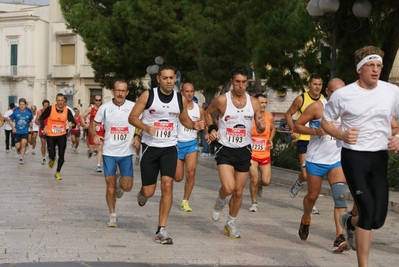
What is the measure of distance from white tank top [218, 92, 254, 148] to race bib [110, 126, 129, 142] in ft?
5.77

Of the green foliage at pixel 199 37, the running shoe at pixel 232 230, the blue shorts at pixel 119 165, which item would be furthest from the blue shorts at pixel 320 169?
the green foliage at pixel 199 37

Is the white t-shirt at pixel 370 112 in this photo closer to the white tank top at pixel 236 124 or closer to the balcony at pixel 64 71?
the white tank top at pixel 236 124

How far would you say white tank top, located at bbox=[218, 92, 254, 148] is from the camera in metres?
10.3

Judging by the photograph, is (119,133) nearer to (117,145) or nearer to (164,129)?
(117,145)

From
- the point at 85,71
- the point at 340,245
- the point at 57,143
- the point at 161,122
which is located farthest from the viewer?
the point at 85,71

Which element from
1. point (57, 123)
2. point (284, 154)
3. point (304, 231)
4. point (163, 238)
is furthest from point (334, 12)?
point (163, 238)

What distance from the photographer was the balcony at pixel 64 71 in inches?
2675

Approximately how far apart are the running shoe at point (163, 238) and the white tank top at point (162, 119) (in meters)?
1.00

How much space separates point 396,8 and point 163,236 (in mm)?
9322

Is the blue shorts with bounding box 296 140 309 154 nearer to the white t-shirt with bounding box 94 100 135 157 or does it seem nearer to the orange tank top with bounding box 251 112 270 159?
the orange tank top with bounding box 251 112 270 159

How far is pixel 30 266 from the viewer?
7.96 m

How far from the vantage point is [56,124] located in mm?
19062

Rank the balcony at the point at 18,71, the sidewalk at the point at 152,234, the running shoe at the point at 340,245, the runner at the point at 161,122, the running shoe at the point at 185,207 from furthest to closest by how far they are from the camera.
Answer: the balcony at the point at 18,71 → the running shoe at the point at 185,207 → the runner at the point at 161,122 → the running shoe at the point at 340,245 → the sidewalk at the point at 152,234

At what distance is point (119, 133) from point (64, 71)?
2257 inches
